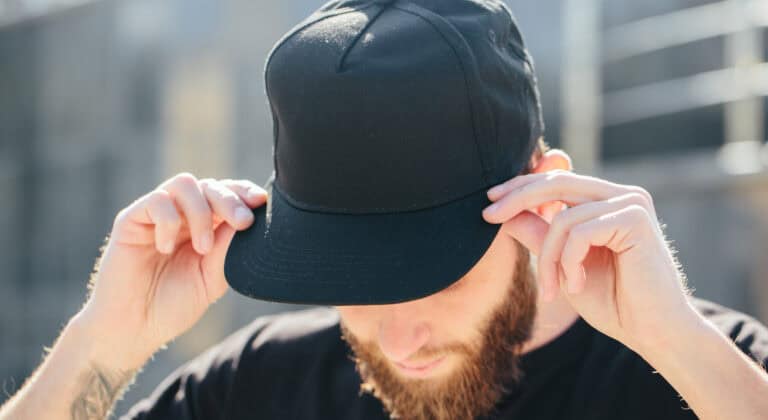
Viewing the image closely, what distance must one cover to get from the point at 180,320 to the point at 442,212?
0.91 metres

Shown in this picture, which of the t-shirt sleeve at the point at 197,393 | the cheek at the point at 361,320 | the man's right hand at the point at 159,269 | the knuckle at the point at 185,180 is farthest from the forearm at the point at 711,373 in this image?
the t-shirt sleeve at the point at 197,393

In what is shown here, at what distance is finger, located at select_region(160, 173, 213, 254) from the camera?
2520 mm

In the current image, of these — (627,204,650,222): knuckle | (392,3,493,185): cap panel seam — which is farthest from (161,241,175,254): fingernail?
(627,204,650,222): knuckle

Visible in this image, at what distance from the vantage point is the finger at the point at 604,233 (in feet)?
6.91

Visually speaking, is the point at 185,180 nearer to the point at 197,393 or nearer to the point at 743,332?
the point at 197,393

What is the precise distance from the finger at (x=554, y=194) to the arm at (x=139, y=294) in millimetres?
626

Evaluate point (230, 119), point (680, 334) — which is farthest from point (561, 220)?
point (230, 119)

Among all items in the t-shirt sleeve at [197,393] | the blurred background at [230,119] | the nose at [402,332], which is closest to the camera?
the nose at [402,332]

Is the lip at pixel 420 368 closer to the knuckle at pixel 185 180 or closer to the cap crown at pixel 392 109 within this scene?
the cap crown at pixel 392 109

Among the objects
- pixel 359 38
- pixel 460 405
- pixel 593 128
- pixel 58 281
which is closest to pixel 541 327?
pixel 460 405

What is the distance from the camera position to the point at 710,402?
2074mm

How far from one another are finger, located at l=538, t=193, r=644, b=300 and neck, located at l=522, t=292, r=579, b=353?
0.46m

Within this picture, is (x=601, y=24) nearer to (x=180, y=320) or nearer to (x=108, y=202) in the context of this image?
(x=180, y=320)

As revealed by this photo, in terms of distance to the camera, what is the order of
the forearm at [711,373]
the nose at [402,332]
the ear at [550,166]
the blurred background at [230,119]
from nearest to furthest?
the forearm at [711,373]
the nose at [402,332]
the ear at [550,166]
the blurred background at [230,119]
